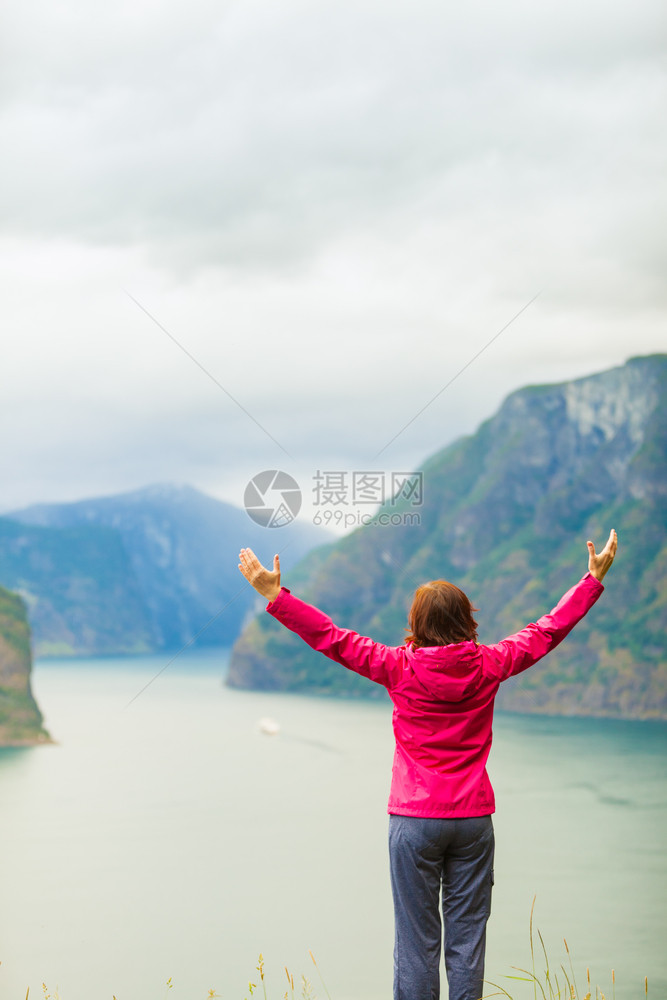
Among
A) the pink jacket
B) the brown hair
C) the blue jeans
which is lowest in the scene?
the blue jeans

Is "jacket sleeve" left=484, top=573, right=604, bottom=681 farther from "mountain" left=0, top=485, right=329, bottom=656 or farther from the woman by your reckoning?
"mountain" left=0, top=485, right=329, bottom=656

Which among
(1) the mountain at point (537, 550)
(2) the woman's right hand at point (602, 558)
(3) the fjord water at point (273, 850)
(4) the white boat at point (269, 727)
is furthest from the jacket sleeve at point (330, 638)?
(1) the mountain at point (537, 550)

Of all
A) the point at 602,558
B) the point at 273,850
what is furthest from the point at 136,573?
the point at 602,558

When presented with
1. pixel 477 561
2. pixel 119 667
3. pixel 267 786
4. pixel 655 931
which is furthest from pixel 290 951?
pixel 119 667

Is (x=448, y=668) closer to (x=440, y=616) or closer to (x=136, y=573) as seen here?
(x=440, y=616)

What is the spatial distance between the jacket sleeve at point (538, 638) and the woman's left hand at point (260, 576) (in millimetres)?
432

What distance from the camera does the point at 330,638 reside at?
194cm

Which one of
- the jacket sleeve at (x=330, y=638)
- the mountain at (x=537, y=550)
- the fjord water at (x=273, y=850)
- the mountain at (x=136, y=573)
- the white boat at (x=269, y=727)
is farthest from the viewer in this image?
the mountain at (x=136, y=573)

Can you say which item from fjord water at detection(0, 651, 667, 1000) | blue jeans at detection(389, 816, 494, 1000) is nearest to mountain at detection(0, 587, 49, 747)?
fjord water at detection(0, 651, 667, 1000)

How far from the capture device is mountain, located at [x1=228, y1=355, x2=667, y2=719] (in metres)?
51.8

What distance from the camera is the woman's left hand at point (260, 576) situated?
6.46 feet

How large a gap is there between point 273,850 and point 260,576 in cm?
2749

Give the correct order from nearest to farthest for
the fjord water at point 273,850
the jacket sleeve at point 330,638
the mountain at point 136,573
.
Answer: the jacket sleeve at point 330,638 < the fjord water at point 273,850 < the mountain at point 136,573

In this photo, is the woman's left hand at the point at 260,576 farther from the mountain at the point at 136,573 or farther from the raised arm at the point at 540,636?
the mountain at the point at 136,573
